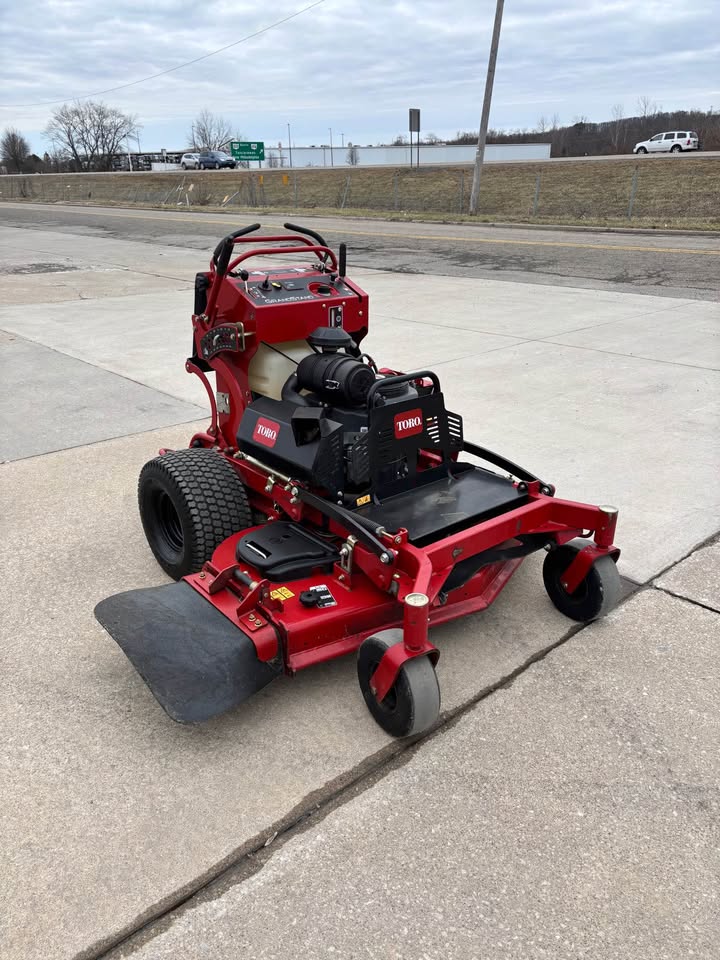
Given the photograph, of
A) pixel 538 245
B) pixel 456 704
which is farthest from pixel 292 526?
pixel 538 245

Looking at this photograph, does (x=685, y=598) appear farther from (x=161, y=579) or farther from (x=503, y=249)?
(x=503, y=249)

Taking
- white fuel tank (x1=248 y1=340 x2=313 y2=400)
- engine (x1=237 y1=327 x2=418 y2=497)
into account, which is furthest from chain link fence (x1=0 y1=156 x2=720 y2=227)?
engine (x1=237 y1=327 x2=418 y2=497)

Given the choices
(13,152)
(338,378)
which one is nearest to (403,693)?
(338,378)

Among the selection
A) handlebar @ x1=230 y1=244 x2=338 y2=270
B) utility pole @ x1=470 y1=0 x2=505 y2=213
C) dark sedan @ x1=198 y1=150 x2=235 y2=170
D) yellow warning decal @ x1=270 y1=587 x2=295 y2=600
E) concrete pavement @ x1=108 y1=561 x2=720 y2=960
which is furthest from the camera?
dark sedan @ x1=198 y1=150 x2=235 y2=170

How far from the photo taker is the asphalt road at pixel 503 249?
1135cm

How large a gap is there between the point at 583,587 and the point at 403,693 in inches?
41.8

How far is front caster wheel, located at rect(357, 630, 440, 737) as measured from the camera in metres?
2.29

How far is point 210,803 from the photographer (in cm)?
218

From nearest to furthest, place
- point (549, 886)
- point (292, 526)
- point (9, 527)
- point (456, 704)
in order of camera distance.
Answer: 1. point (549, 886)
2. point (456, 704)
3. point (292, 526)
4. point (9, 527)

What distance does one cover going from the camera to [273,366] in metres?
3.34

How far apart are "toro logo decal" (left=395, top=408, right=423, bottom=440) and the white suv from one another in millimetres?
40382

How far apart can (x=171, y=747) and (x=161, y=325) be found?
684cm

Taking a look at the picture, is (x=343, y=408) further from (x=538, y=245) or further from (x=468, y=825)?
(x=538, y=245)

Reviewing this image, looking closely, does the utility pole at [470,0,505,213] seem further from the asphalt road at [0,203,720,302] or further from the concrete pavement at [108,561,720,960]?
the concrete pavement at [108,561,720,960]
